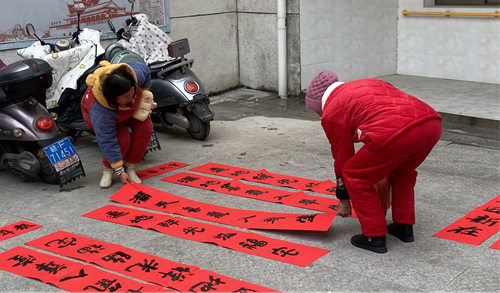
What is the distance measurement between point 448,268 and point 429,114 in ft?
2.59

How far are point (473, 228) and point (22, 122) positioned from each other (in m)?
3.22

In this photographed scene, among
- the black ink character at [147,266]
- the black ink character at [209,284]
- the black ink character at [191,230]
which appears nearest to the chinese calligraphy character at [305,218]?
the black ink character at [191,230]

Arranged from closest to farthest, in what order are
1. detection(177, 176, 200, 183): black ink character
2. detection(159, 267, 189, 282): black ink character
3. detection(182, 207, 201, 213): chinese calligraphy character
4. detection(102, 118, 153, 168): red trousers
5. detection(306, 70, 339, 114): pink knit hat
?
detection(159, 267, 189, 282): black ink character, detection(306, 70, 339, 114): pink knit hat, detection(182, 207, 201, 213): chinese calligraphy character, detection(102, 118, 153, 168): red trousers, detection(177, 176, 200, 183): black ink character

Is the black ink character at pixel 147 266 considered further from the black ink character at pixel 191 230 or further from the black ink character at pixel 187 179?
the black ink character at pixel 187 179

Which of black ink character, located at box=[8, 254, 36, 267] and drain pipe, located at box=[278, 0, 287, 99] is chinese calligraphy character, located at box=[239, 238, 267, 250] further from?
drain pipe, located at box=[278, 0, 287, 99]

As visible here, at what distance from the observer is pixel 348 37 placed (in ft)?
25.7

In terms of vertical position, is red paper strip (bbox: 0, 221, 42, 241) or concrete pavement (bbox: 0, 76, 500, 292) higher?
concrete pavement (bbox: 0, 76, 500, 292)

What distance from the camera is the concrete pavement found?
9.24 ft

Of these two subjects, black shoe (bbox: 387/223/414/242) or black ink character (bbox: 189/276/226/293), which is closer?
black ink character (bbox: 189/276/226/293)

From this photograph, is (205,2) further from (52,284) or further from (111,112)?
(52,284)

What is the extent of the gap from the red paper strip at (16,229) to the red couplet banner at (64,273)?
0.25 metres

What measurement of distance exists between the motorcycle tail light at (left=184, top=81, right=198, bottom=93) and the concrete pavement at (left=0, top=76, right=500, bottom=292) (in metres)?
0.53

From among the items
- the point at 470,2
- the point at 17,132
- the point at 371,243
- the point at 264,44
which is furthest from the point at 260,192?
the point at 470,2

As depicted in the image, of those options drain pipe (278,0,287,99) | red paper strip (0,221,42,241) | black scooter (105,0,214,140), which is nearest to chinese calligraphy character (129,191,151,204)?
red paper strip (0,221,42,241)
